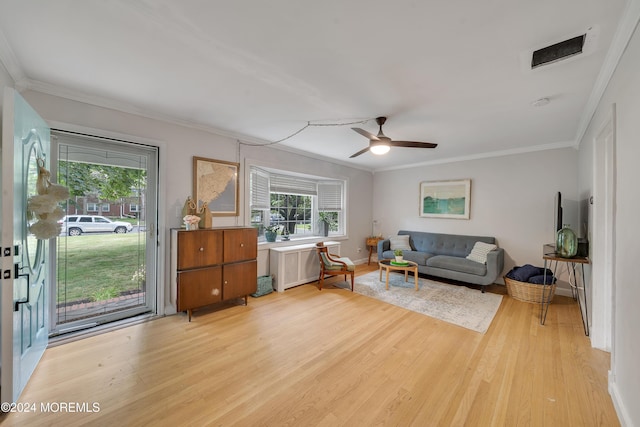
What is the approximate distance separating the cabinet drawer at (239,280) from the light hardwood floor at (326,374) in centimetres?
34

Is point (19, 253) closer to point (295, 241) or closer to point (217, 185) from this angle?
point (217, 185)

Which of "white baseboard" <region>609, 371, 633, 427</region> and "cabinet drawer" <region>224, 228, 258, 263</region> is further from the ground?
"cabinet drawer" <region>224, 228, 258, 263</region>

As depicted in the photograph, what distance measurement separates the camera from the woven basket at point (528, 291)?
3459 millimetres

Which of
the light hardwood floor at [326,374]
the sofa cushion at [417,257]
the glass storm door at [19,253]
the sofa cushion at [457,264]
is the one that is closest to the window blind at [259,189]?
the light hardwood floor at [326,374]

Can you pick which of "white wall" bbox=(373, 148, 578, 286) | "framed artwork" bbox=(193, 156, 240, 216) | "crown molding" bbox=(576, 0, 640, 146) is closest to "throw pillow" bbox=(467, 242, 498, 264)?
"white wall" bbox=(373, 148, 578, 286)

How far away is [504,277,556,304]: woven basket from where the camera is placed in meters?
3.46

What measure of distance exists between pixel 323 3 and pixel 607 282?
3420 mm

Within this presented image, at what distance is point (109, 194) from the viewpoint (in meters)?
2.81

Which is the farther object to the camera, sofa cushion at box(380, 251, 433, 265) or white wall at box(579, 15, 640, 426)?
sofa cushion at box(380, 251, 433, 265)

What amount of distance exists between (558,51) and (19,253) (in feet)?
13.1

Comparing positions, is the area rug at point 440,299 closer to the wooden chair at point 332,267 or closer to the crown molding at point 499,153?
the wooden chair at point 332,267

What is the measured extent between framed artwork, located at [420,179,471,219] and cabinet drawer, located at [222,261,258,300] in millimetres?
3932

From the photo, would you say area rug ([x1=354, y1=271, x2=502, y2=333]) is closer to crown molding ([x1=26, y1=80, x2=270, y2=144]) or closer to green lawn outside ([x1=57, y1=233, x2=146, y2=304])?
green lawn outside ([x1=57, y1=233, x2=146, y2=304])

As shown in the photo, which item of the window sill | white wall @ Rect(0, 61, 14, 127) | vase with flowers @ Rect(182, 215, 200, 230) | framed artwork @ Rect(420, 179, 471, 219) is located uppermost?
white wall @ Rect(0, 61, 14, 127)
